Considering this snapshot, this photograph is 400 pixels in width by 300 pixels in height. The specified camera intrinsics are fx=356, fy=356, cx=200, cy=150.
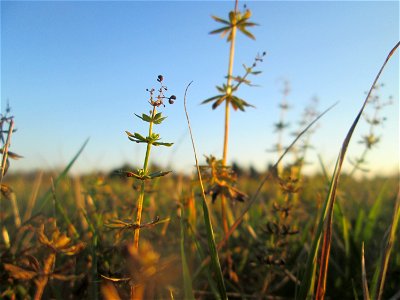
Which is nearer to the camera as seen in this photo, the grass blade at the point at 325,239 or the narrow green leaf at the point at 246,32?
the grass blade at the point at 325,239

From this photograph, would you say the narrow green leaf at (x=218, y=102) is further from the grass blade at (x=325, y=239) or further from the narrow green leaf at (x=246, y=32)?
the grass blade at (x=325, y=239)

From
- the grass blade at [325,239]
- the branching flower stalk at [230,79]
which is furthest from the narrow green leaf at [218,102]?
Result: the grass blade at [325,239]

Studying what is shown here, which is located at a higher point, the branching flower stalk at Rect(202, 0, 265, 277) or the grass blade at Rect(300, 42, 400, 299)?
the branching flower stalk at Rect(202, 0, 265, 277)

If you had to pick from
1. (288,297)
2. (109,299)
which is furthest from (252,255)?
(109,299)

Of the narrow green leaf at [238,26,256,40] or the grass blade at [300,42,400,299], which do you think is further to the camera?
the narrow green leaf at [238,26,256,40]

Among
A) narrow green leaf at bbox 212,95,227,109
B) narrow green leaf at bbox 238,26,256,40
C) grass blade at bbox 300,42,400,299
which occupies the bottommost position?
grass blade at bbox 300,42,400,299

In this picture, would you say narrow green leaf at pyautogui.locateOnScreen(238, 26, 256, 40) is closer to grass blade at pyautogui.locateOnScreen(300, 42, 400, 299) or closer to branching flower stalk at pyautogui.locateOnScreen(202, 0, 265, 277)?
branching flower stalk at pyautogui.locateOnScreen(202, 0, 265, 277)

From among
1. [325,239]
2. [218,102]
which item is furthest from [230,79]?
[325,239]

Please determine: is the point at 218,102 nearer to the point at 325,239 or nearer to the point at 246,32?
the point at 246,32

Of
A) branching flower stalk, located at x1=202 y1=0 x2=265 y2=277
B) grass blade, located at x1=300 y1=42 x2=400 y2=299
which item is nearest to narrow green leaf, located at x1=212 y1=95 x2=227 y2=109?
branching flower stalk, located at x1=202 y1=0 x2=265 y2=277

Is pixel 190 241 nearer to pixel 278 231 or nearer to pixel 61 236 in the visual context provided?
pixel 278 231

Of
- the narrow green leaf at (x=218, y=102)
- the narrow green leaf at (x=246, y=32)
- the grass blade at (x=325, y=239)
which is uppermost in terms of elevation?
the narrow green leaf at (x=246, y=32)
